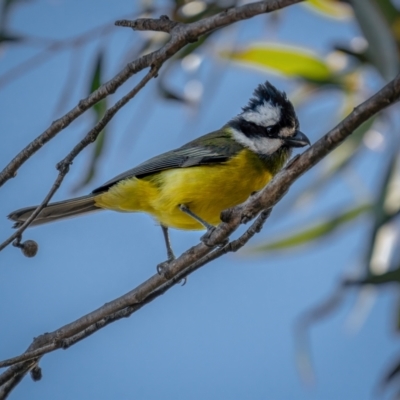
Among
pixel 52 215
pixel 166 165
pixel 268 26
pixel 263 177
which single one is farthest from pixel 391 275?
pixel 268 26

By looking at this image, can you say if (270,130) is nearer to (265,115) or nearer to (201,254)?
(265,115)

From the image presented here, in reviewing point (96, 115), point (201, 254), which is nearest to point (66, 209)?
point (96, 115)

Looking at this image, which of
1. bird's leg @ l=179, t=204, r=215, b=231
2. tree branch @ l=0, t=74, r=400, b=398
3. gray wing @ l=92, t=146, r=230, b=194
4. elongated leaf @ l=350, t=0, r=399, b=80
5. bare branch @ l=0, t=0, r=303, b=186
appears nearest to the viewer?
tree branch @ l=0, t=74, r=400, b=398

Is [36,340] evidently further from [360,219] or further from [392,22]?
[360,219]

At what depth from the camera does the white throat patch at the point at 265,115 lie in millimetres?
3121

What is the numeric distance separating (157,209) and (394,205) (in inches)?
36.1

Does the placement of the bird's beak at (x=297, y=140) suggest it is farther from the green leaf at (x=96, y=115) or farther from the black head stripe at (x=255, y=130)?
the green leaf at (x=96, y=115)

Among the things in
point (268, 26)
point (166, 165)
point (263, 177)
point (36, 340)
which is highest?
point (268, 26)

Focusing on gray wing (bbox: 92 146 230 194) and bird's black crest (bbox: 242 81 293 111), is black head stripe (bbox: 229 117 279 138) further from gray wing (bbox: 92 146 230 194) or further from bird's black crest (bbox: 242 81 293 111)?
gray wing (bbox: 92 146 230 194)

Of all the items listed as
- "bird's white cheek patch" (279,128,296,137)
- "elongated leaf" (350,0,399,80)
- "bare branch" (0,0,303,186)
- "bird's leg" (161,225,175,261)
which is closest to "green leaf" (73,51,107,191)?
"bird's leg" (161,225,175,261)

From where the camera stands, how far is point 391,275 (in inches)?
91.8

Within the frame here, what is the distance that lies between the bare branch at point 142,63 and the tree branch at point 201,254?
0.36m

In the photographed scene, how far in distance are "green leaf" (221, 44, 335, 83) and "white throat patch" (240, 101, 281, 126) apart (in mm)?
609

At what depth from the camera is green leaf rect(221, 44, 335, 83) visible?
3.79 metres
